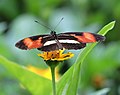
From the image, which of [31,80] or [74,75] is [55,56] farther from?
[31,80]

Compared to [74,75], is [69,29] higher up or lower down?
higher up

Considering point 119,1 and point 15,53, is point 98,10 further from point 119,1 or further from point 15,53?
point 15,53

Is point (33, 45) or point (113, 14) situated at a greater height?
point (113, 14)

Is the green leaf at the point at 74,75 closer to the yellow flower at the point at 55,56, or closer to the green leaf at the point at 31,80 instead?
the yellow flower at the point at 55,56

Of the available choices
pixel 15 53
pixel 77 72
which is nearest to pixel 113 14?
pixel 15 53

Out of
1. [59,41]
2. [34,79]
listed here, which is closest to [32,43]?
[59,41]

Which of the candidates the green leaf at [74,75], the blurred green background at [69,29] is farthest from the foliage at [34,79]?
the blurred green background at [69,29]
